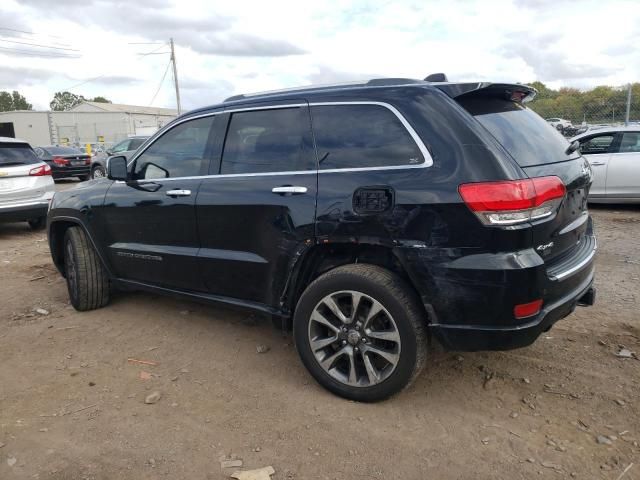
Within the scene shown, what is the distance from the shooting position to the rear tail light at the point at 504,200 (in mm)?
2643

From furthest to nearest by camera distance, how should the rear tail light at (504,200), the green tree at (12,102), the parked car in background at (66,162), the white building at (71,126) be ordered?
the green tree at (12,102), the white building at (71,126), the parked car in background at (66,162), the rear tail light at (504,200)

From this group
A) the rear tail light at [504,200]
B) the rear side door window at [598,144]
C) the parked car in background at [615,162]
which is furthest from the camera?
the rear side door window at [598,144]

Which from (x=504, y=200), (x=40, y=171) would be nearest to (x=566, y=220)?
(x=504, y=200)

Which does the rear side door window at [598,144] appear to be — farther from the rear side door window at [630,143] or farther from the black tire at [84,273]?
the black tire at [84,273]

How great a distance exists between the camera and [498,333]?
9.09 ft

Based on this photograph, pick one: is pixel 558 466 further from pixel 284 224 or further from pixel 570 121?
pixel 570 121

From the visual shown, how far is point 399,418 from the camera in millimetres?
3039

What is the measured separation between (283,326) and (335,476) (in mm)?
1167

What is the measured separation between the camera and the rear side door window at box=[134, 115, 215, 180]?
3873mm

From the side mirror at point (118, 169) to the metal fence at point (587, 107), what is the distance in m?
12.2

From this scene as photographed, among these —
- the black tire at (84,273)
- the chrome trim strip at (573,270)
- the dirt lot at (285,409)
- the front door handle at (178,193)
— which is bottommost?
the dirt lot at (285,409)

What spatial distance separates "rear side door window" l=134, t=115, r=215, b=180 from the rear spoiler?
1738mm

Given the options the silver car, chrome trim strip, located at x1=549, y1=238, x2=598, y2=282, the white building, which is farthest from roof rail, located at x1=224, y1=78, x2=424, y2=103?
the white building

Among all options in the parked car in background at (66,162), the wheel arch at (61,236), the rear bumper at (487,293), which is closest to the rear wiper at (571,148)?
the rear bumper at (487,293)
